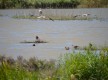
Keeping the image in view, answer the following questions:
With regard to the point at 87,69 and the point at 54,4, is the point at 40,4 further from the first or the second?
the point at 87,69

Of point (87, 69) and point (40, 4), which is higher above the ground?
point (87, 69)

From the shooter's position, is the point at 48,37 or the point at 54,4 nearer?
the point at 48,37

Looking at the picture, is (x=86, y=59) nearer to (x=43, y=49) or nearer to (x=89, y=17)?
(x=43, y=49)

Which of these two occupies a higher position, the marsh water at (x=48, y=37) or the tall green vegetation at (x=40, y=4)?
the marsh water at (x=48, y=37)

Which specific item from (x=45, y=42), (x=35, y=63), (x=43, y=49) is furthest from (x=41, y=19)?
(x=35, y=63)

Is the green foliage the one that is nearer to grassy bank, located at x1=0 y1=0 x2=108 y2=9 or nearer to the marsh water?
the marsh water

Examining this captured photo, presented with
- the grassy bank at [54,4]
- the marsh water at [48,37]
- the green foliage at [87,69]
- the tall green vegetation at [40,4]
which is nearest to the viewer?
the green foliage at [87,69]

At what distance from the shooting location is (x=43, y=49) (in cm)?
912

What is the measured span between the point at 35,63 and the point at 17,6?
15.7 metres

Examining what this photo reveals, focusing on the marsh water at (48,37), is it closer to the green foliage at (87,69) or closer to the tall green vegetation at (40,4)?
the green foliage at (87,69)

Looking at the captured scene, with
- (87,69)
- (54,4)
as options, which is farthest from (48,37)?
(54,4)

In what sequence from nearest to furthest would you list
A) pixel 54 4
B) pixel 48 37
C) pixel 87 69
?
pixel 87 69, pixel 48 37, pixel 54 4

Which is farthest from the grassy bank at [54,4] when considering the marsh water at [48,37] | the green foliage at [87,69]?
the green foliage at [87,69]

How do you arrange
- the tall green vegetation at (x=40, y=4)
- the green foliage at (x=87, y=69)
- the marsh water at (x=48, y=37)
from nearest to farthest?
the green foliage at (x=87, y=69) < the marsh water at (x=48, y=37) < the tall green vegetation at (x=40, y=4)
